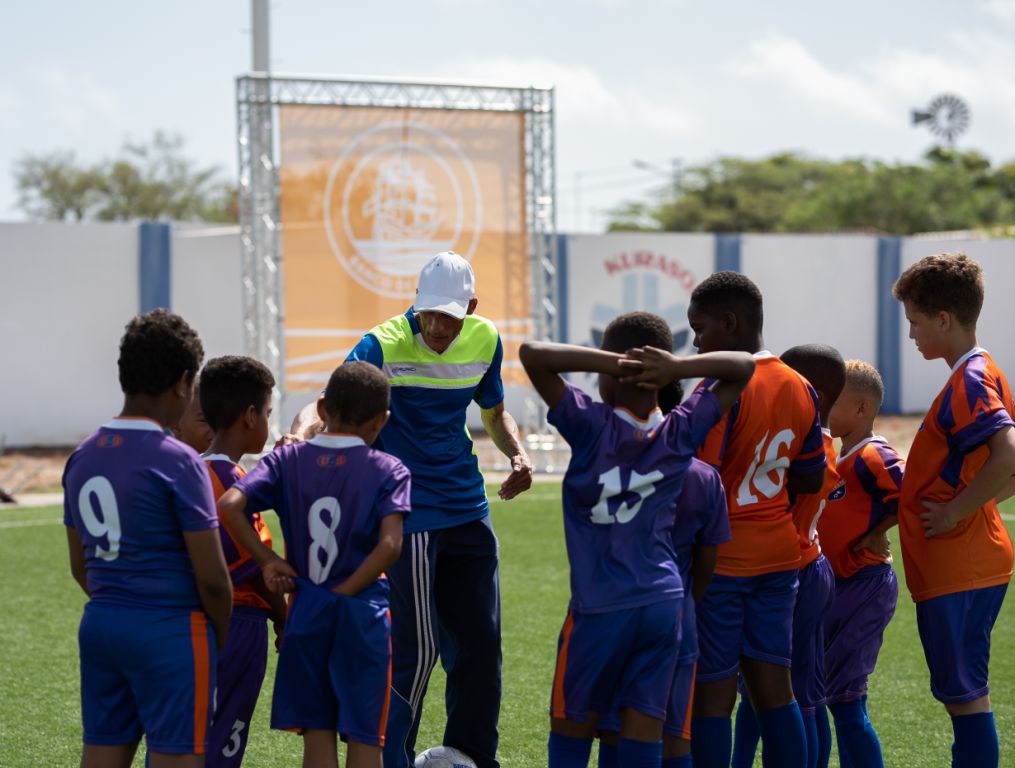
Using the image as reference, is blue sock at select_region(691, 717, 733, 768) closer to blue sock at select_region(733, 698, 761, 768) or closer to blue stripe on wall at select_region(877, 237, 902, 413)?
blue sock at select_region(733, 698, 761, 768)

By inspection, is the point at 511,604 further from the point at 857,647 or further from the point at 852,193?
the point at 852,193

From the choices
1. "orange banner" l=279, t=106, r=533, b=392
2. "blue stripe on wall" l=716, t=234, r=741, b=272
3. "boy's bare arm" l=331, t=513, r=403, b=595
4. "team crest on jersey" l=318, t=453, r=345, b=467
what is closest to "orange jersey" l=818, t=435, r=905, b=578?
"boy's bare arm" l=331, t=513, r=403, b=595

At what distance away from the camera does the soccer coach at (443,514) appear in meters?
4.64

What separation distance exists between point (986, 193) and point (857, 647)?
153ft

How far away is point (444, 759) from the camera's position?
15.7 ft

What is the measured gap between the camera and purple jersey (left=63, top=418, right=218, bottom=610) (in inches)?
134

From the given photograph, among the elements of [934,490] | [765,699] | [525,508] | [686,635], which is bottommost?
[525,508]

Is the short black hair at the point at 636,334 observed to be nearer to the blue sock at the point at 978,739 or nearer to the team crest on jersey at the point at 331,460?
the team crest on jersey at the point at 331,460

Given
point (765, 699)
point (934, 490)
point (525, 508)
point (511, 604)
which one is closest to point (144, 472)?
point (765, 699)

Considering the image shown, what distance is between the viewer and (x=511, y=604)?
835cm

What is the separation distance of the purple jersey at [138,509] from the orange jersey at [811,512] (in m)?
2.01

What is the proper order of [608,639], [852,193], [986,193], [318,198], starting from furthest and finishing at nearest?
[986,193] < [852,193] < [318,198] < [608,639]

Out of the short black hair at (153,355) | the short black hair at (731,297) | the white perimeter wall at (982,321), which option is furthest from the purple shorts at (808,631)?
the white perimeter wall at (982,321)

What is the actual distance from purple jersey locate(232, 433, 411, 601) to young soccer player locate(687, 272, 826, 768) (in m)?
1.09
